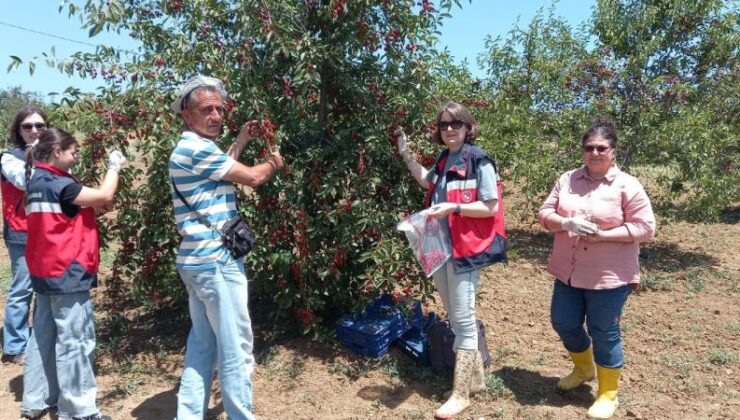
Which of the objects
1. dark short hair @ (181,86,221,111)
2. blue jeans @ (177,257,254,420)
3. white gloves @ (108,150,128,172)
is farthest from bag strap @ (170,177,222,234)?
white gloves @ (108,150,128,172)

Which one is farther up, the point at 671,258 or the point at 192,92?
the point at 192,92

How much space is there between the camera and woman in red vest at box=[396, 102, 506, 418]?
3.08 m

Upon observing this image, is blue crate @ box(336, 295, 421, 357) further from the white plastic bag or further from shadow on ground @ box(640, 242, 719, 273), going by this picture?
shadow on ground @ box(640, 242, 719, 273)

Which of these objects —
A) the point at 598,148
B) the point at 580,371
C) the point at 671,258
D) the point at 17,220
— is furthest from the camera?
the point at 671,258

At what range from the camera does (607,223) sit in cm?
310

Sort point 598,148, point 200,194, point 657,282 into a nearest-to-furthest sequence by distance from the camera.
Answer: point 200,194 → point 598,148 → point 657,282

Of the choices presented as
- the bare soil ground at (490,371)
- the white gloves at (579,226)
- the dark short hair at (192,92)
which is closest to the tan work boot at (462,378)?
the bare soil ground at (490,371)

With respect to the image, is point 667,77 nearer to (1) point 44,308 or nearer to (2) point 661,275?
(2) point 661,275

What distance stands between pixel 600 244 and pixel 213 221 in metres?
2.06

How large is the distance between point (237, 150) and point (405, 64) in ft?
4.24

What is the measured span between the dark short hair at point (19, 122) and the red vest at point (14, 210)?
0.17 ft

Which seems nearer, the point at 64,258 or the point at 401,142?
the point at 64,258

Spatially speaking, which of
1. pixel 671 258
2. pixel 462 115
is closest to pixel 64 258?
pixel 462 115

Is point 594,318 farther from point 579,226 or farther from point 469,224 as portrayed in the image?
point 469,224
